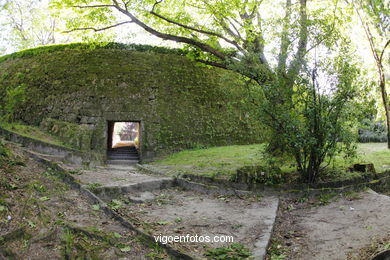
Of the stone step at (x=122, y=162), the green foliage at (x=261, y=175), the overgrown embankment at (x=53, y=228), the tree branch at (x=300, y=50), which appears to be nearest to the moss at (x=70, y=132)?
the stone step at (x=122, y=162)

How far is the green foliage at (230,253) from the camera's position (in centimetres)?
303

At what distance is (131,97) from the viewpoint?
1093 centimetres

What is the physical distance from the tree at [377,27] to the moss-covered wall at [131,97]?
437 centimetres

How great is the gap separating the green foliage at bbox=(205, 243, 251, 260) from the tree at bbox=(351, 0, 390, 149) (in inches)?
328

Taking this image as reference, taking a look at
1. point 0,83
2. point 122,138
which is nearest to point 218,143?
point 0,83

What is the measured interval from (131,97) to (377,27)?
8540mm

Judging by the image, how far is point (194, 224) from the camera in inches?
157

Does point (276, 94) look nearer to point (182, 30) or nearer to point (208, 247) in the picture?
point (208, 247)

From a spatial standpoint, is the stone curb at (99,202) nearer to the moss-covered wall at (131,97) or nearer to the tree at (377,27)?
the moss-covered wall at (131,97)

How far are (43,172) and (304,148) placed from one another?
14.7 feet

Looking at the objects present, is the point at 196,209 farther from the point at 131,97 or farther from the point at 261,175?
the point at 131,97

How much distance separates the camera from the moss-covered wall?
10.8 meters

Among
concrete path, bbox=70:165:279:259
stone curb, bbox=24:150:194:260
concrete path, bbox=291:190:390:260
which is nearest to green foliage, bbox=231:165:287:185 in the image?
concrete path, bbox=70:165:279:259

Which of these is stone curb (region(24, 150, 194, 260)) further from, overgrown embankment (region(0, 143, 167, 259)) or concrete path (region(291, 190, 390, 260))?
concrete path (region(291, 190, 390, 260))
